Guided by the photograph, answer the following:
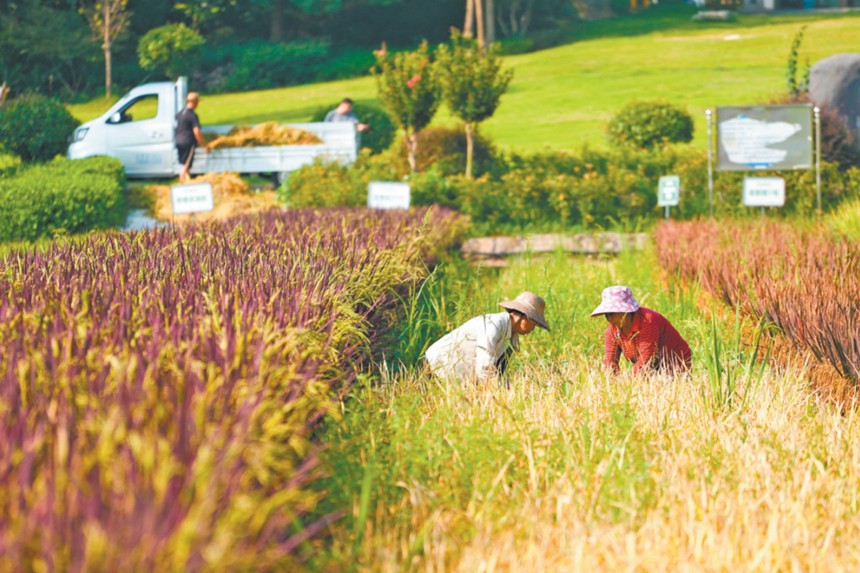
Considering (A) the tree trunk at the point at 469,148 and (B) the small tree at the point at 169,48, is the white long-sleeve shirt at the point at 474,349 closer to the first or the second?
(A) the tree trunk at the point at 469,148

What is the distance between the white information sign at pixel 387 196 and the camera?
14.0 meters

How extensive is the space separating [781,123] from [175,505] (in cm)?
1448

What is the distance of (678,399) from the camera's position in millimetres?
5758

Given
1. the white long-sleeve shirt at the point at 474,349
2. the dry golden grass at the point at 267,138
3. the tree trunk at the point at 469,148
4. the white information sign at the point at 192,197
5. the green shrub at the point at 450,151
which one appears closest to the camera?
the white long-sleeve shirt at the point at 474,349

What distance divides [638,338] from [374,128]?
17944 millimetres

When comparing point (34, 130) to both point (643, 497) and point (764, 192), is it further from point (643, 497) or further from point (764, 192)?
point (643, 497)

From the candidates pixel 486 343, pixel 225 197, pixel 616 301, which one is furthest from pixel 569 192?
pixel 486 343

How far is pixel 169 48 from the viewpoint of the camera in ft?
120

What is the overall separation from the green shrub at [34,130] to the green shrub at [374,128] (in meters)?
5.53

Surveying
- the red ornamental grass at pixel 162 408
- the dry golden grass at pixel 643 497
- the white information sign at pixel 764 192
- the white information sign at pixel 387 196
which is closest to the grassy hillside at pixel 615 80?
the white information sign at pixel 764 192

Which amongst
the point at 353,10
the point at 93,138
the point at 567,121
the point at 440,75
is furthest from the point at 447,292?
the point at 353,10

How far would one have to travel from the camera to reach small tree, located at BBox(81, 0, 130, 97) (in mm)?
35053

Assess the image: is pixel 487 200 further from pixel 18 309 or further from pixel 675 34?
pixel 675 34

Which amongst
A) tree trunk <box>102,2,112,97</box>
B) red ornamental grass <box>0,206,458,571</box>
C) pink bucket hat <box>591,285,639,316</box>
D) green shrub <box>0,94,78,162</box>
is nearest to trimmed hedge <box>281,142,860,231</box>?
green shrub <box>0,94,78,162</box>
